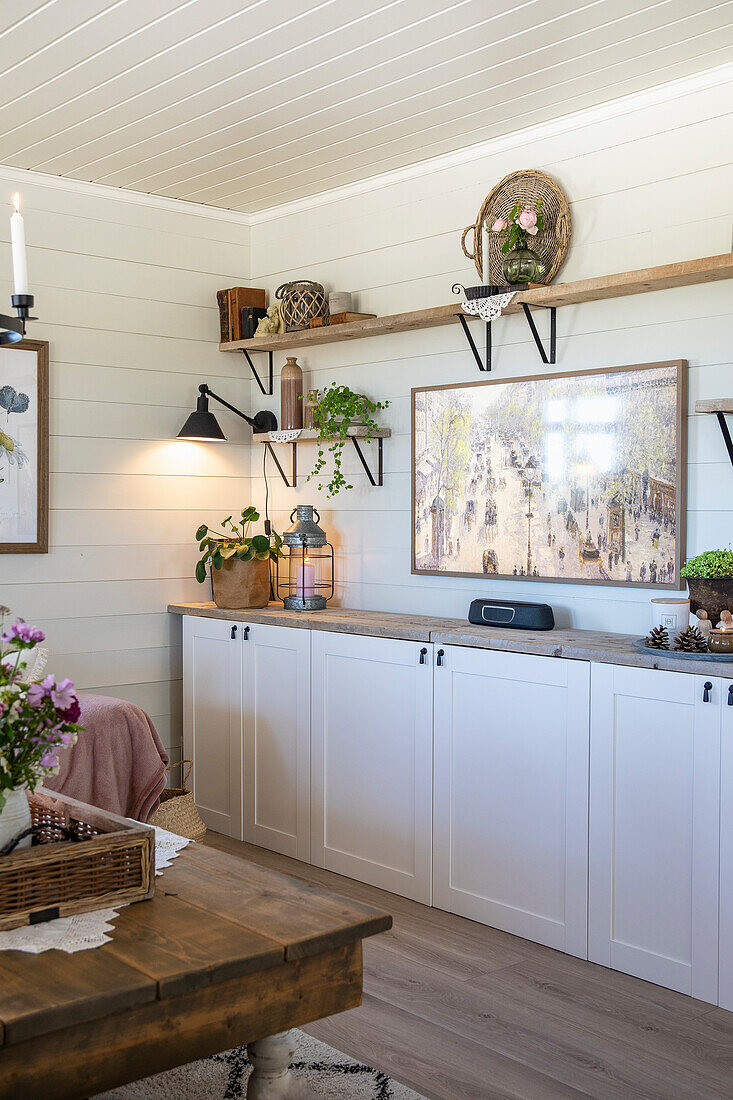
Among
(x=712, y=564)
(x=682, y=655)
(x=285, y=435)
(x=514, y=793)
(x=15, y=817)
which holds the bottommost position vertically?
(x=514, y=793)

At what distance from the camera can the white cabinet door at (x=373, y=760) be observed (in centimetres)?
352

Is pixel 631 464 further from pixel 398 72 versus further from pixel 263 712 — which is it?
pixel 263 712

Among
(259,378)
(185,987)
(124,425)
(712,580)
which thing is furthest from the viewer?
(259,378)

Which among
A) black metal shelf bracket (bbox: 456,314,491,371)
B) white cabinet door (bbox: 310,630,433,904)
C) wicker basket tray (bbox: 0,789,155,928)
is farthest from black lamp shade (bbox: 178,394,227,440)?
wicker basket tray (bbox: 0,789,155,928)

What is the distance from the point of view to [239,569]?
435 centimetres

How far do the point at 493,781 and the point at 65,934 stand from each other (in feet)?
6.02

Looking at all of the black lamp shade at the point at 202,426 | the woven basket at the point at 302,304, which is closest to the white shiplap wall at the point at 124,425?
the black lamp shade at the point at 202,426

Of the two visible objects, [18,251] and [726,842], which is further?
[726,842]

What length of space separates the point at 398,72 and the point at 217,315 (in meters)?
1.78

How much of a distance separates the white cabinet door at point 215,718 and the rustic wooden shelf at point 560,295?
1238 mm

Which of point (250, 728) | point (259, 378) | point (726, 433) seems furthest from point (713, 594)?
point (259, 378)

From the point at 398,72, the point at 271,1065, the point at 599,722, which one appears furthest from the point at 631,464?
the point at 271,1065

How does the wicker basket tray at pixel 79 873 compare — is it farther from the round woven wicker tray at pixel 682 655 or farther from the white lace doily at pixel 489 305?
the white lace doily at pixel 489 305

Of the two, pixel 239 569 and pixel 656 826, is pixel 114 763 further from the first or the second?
pixel 656 826
